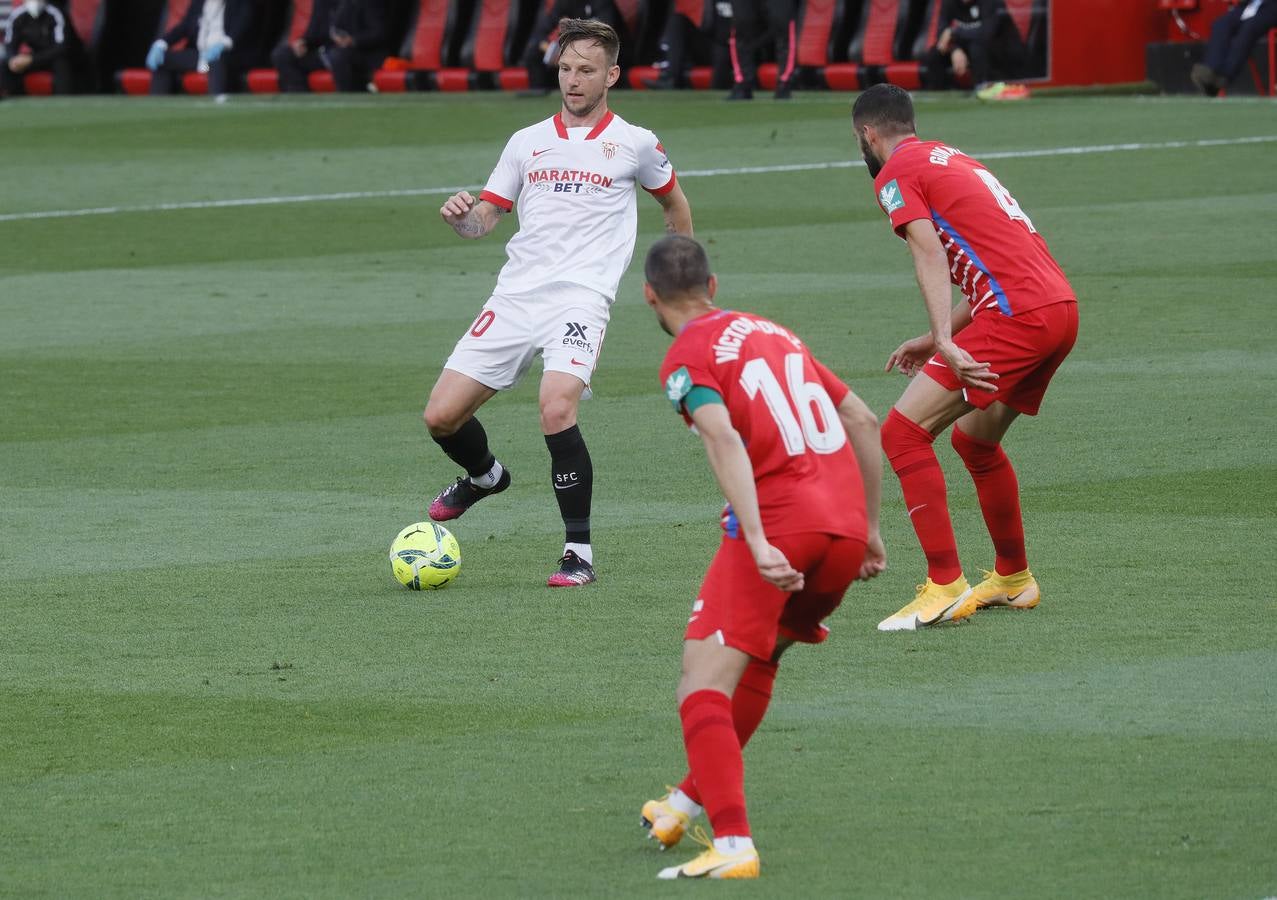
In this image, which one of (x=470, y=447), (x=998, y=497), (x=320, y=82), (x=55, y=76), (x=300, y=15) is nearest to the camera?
(x=998, y=497)

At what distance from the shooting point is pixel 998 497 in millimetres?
8312

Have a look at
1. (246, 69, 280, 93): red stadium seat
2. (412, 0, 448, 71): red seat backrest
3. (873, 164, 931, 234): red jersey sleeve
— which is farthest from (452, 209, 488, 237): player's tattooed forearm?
(246, 69, 280, 93): red stadium seat

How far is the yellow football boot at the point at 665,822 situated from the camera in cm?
558

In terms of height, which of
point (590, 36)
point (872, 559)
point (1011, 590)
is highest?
point (590, 36)

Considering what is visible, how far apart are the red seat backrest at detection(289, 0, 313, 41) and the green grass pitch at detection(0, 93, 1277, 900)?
21.4 meters

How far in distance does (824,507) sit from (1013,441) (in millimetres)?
6517

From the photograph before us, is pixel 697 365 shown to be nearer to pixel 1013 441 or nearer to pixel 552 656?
pixel 552 656

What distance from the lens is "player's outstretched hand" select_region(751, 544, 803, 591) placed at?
17.3 feet

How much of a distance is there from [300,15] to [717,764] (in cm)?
3710

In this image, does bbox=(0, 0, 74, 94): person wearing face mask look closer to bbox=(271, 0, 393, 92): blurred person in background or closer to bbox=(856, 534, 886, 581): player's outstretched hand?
bbox=(271, 0, 393, 92): blurred person in background

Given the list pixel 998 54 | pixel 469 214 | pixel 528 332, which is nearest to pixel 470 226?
pixel 469 214

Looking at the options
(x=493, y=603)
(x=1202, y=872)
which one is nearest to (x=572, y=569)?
(x=493, y=603)

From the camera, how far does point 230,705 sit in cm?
721

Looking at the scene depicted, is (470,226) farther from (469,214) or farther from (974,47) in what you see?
(974,47)
